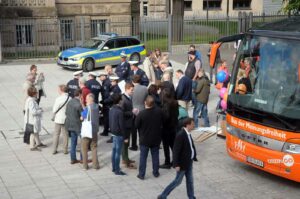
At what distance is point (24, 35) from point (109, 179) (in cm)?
2004

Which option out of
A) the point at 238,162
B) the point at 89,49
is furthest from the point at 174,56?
the point at 238,162

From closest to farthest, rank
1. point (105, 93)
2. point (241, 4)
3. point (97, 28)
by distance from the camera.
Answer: point (105, 93) < point (97, 28) < point (241, 4)

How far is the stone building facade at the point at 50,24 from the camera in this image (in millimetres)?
28875

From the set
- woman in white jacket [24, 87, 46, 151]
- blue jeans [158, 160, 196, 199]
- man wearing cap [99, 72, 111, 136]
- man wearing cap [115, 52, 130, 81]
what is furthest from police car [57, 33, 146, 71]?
blue jeans [158, 160, 196, 199]

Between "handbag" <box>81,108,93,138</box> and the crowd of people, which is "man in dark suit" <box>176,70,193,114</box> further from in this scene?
"handbag" <box>81,108,93,138</box>

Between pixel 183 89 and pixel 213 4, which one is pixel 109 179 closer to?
pixel 183 89

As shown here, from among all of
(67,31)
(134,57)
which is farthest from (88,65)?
(67,31)

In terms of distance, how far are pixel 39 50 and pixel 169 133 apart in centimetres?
1922

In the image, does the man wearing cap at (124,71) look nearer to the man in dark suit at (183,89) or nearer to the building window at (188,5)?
the man in dark suit at (183,89)

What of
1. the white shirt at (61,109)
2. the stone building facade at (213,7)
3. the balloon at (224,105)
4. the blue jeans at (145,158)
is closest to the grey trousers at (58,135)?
the white shirt at (61,109)

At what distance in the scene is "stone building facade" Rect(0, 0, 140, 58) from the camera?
28875 millimetres

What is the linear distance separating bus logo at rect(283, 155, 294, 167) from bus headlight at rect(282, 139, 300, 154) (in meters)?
0.11

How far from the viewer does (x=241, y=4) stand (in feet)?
188

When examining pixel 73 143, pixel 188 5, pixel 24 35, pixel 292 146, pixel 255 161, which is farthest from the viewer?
pixel 188 5
